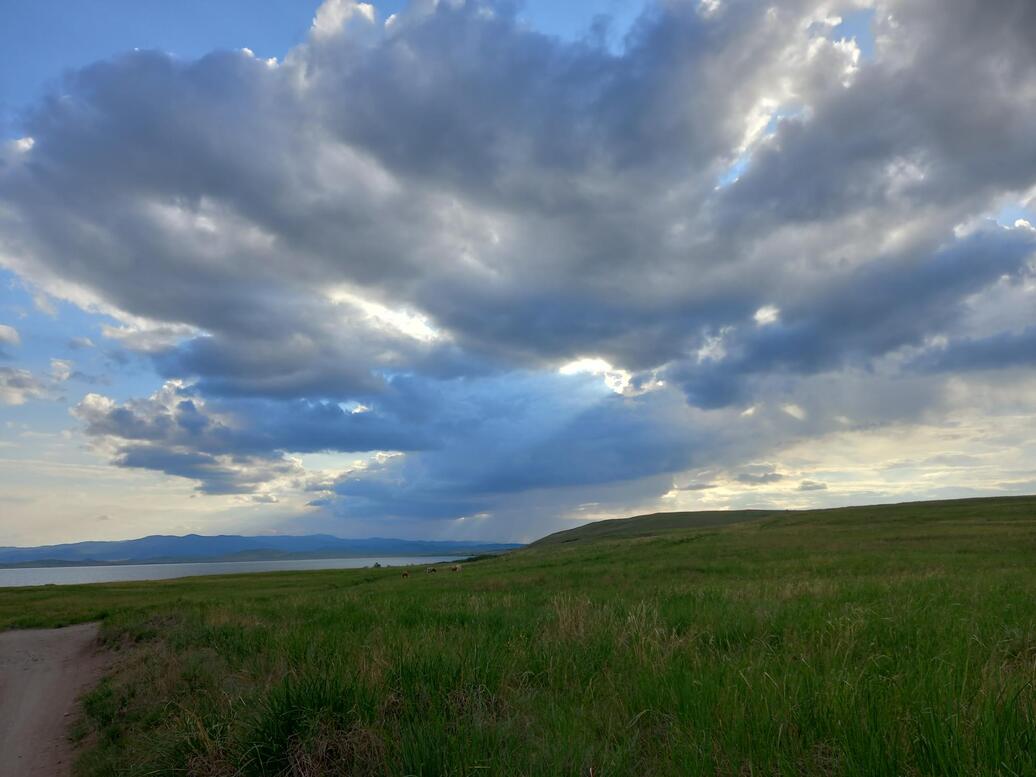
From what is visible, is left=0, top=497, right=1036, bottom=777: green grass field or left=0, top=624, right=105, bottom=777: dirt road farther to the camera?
left=0, top=624, right=105, bottom=777: dirt road

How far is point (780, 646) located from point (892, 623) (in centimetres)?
220

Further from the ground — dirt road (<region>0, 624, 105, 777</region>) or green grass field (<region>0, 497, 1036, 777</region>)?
green grass field (<region>0, 497, 1036, 777</region>)

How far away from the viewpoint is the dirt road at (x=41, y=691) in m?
10.4

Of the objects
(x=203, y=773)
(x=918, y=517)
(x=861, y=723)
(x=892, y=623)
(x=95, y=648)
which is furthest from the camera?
(x=918, y=517)

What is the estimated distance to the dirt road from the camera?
410 inches

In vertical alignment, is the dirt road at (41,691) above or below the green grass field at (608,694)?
below

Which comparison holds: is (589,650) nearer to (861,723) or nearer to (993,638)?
(861,723)

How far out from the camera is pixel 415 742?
4.86 meters

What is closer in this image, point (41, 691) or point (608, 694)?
point (608, 694)

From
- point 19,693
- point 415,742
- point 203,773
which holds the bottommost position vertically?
point 19,693

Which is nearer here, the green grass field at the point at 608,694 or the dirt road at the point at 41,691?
the green grass field at the point at 608,694

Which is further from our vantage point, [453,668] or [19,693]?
[19,693]

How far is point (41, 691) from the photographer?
15047 mm

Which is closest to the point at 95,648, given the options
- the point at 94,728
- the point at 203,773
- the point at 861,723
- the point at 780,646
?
the point at 94,728
